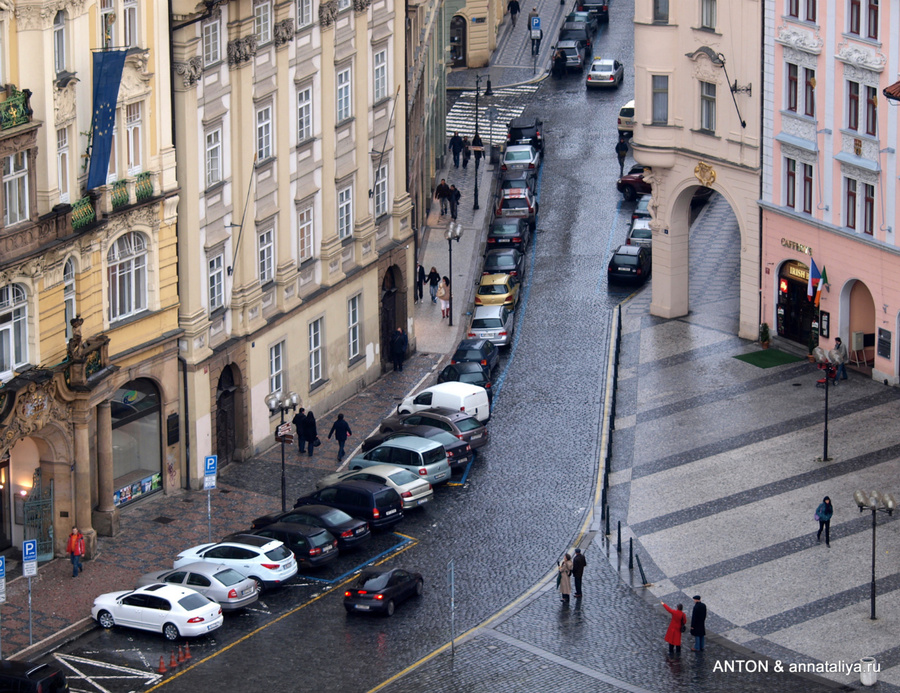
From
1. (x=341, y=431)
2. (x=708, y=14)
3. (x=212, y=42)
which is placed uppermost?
(x=212, y=42)

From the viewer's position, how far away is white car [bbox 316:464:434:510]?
73.7 m

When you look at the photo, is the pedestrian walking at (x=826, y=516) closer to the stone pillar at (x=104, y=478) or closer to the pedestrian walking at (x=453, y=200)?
the stone pillar at (x=104, y=478)

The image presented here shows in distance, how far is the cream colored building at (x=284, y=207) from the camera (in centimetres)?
7562

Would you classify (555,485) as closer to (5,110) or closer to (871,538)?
(871,538)

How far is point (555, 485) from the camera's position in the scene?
76875 mm

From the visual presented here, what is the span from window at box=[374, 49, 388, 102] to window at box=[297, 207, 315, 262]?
7444mm

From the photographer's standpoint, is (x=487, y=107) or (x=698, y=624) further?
(x=487, y=107)

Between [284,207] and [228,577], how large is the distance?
19.9 metres

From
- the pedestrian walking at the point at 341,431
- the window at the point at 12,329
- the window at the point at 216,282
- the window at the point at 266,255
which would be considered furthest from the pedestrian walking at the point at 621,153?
the window at the point at 12,329

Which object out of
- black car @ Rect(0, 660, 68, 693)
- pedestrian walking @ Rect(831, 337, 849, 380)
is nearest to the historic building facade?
black car @ Rect(0, 660, 68, 693)

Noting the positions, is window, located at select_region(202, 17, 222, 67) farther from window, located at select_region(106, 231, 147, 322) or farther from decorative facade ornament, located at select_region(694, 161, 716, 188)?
decorative facade ornament, located at select_region(694, 161, 716, 188)

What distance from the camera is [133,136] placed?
7206 cm

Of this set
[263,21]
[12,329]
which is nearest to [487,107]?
[263,21]

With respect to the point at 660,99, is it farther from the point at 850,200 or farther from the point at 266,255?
the point at 266,255
